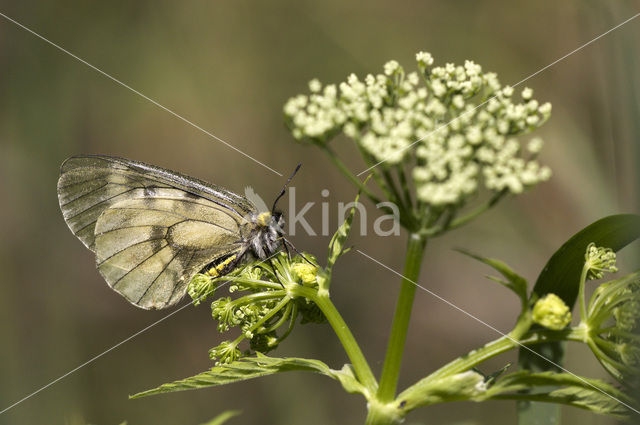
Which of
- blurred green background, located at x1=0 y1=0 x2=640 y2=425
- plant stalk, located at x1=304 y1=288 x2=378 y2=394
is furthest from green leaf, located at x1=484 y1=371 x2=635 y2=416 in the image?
blurred green background, located at x1=0 y1=0 x2=640 y2=425

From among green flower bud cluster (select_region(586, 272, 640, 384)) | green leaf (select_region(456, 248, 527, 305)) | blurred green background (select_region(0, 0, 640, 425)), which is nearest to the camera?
green leaf (select_region(456, 248, 527, 305))

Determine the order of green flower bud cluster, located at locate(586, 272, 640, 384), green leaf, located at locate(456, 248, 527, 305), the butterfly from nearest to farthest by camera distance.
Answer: green leaf, located at locate(456, 248, 527, 305), green flower bud cluster, located at locate(586, 272, 640, 384), the butterfly

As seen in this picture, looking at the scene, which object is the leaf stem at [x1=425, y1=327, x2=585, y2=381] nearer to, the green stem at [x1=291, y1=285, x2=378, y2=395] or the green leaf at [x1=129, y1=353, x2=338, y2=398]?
the green stem at [x1=291, y1=285, x2=378, y2=395]

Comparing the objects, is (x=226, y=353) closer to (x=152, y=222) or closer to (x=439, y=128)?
→ (x=439, y=128)

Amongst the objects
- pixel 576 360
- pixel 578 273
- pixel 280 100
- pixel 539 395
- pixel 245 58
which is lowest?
pixel 576 360

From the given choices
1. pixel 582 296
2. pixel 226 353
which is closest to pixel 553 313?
pixel 582 296

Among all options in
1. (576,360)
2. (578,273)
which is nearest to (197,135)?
(576,360)

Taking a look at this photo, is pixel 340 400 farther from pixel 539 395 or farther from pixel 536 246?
pixel 539 395
